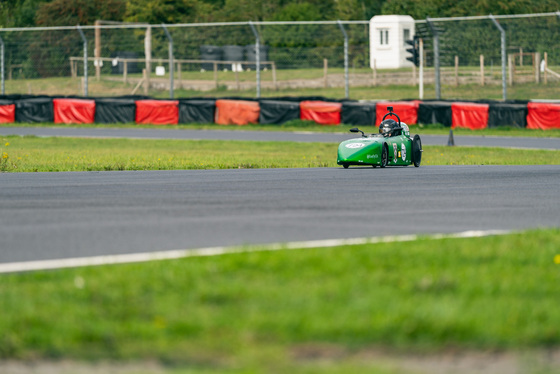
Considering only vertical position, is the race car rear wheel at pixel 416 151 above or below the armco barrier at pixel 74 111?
below

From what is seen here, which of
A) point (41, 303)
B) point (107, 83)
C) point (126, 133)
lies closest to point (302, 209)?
point (41, 303)

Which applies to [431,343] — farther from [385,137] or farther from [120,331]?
[385,137]

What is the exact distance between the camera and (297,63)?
52.5 metres

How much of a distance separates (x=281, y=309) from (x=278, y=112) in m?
29.3

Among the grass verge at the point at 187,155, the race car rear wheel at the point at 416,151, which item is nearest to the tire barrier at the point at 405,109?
the grass verge at the point at 187,155

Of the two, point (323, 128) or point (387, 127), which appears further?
point (323, 128)

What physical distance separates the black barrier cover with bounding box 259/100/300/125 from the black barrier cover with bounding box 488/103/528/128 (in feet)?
22.1

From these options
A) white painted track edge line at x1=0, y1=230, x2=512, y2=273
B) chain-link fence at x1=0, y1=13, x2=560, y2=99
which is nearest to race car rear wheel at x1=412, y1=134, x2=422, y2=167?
white painted track edge line at x1=0, y1=230, x2=512, y2=273

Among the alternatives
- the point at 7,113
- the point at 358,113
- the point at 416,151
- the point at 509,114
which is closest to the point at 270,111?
the point at 358,113

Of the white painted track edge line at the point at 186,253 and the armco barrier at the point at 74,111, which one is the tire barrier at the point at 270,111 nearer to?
the armco barrier at the point at 74,111

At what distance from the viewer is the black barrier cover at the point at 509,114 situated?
31.7 m

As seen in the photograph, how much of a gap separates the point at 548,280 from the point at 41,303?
3.33 m

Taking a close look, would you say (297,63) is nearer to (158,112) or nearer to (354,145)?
(158,112)

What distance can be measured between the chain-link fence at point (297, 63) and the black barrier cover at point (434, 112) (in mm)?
1752
